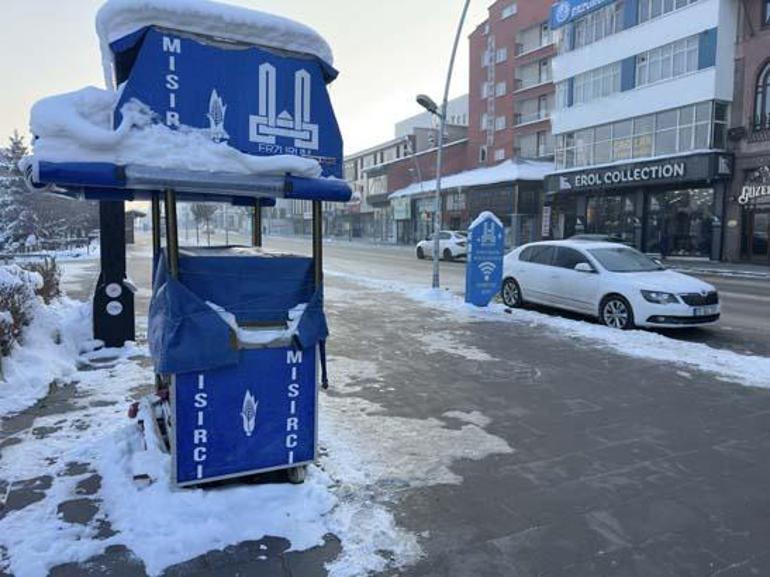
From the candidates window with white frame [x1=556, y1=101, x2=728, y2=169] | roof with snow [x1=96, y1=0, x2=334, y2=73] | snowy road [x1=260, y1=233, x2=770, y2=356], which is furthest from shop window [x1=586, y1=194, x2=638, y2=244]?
roof with snow [x1=96, y1=0, x2=334, y2=73]

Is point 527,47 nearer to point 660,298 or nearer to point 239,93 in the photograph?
point 660,298

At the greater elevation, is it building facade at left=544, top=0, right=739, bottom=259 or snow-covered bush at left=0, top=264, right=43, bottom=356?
building facade at left=544, top=0, right=739, bottom=259

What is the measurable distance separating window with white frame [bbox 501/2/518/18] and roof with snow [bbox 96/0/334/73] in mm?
53785

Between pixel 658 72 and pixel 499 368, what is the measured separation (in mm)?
30106

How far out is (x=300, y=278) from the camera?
157 inches

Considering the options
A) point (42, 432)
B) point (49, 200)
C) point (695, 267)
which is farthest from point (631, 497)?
point (49, 200)

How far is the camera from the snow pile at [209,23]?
345 cm

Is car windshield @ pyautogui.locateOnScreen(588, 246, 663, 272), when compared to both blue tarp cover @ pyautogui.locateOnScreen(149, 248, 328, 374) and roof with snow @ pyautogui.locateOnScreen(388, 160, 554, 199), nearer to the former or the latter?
blue tarp cover @ pyautogui.locateOnScreen(149, 248, 328, 374)

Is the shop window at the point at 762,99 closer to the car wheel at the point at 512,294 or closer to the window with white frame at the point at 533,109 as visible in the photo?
the window with white frame at the point at 533,109

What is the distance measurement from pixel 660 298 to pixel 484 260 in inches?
144

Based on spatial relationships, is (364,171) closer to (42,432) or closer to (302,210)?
(302,210)

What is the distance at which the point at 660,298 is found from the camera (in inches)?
401

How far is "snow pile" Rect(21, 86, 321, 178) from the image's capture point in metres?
3.21

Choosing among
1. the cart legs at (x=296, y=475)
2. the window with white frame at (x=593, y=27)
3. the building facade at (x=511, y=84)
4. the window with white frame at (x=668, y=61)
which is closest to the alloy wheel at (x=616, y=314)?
the cart legs at (x=296, y=475)
